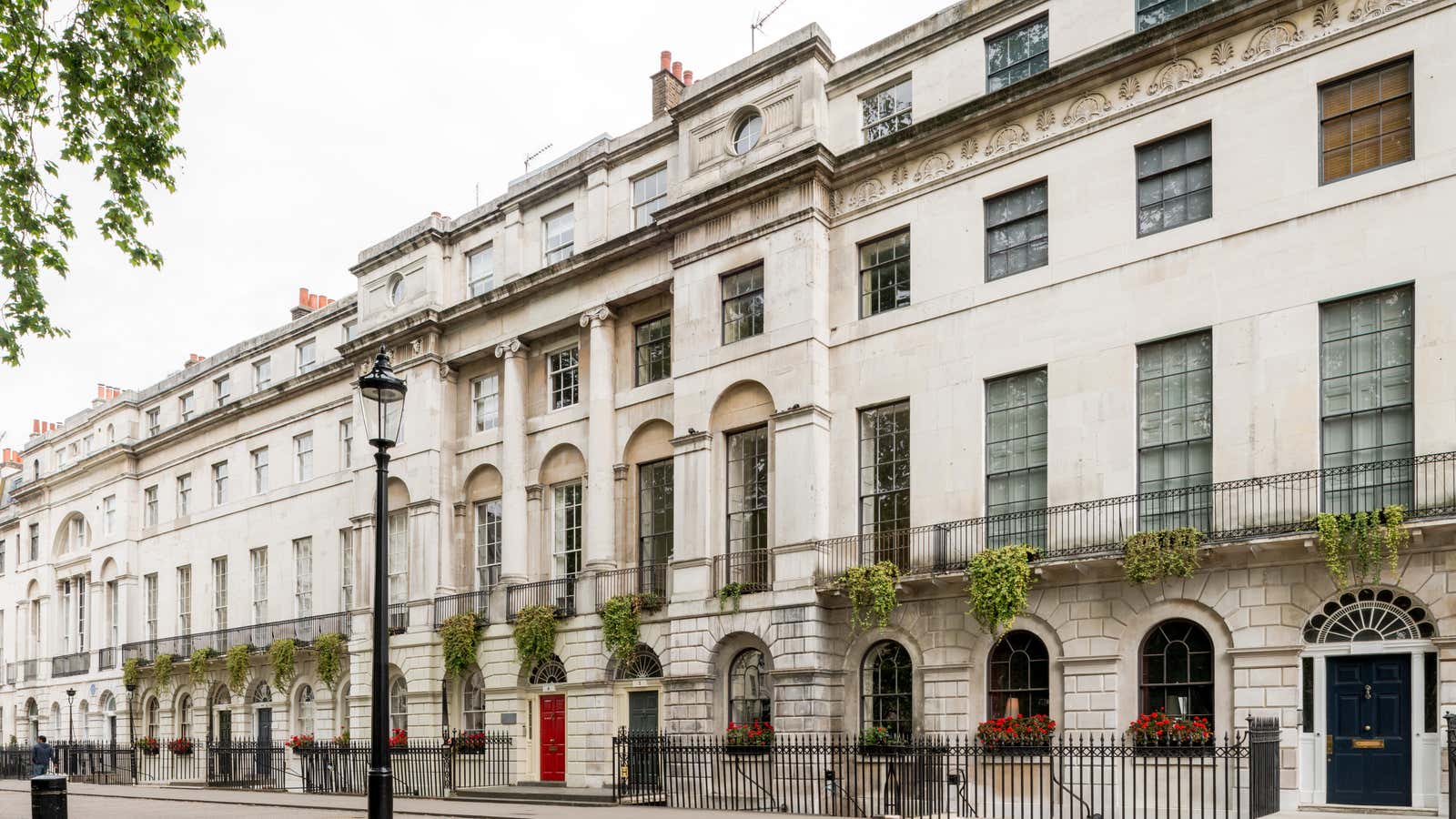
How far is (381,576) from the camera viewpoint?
38.1 ft

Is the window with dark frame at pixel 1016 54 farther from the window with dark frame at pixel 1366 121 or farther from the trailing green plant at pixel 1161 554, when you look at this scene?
the trailing green plant at pixel 1161 554

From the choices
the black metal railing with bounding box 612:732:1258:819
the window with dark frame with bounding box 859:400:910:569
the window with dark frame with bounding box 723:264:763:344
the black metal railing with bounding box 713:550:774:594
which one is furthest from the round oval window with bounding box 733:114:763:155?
the black metal railing with bounding box 612:732:1258:819

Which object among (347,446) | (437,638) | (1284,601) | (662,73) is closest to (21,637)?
(347,446)

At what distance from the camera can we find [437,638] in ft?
98.2

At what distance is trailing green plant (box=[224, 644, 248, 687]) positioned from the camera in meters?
36.5

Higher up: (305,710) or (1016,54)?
(1016,54)

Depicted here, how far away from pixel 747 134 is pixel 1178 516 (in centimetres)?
1106

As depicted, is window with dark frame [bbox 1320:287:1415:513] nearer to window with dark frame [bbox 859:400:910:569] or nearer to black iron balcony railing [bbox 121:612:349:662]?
window with dark frame [bbox 859:400:910:569]

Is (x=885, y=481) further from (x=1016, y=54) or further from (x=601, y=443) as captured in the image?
(x=1016, y=54)

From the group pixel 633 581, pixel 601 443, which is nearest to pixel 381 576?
pixel 633 581

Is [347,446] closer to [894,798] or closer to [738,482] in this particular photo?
[738,482]

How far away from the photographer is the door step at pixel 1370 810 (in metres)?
15.7

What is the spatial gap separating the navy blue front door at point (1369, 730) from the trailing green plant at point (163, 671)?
34.0m

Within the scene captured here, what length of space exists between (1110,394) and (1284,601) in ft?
12.7
